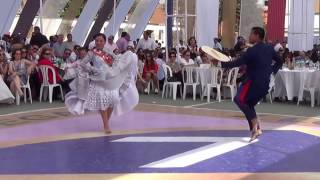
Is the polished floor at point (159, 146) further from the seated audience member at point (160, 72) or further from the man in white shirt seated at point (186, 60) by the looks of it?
the seated audience member at point (160, 72)

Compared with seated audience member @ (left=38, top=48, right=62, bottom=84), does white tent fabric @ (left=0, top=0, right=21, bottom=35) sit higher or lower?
higher

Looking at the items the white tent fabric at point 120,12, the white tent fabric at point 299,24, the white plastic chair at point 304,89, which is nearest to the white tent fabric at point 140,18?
the white tent fabric at point 120,12

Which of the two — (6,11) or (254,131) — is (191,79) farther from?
(6,11)

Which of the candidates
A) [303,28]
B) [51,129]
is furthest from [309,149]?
[303,28]

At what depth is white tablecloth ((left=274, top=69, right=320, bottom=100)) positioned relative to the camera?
11.8 m

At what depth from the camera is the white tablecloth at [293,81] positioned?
38.6 feet

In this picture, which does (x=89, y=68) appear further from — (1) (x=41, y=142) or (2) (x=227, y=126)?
(2) (x=227, y=126)

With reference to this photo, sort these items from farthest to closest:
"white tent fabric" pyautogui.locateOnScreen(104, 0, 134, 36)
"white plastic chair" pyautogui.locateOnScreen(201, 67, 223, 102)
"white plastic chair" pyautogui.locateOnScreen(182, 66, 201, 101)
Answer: "white tent fabric" pyautogui.locateOnScreen(104, 0, 134, 36) → "white plastic chair" pyautogui.locateOnScreen(182, 66, 201, 101) → "white plastic chair" pyautogui.locateOnScreen(201, 67, 223, 102)

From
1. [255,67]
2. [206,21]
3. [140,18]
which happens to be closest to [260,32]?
[255,67]

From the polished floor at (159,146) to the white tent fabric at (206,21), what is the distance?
21.5 ft

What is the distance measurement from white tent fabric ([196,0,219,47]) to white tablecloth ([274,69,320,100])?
456 cm

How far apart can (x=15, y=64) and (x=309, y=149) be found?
23.7ft

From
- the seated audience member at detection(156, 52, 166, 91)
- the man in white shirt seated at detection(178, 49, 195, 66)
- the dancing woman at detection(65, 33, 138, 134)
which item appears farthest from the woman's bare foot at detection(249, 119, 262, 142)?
the seated audience member at detection(156, 52, 166, 91)

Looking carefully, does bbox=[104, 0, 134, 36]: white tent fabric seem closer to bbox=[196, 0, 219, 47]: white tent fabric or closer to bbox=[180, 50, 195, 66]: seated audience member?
bbox=[196, 0, 219, 47]: white tent fabric
